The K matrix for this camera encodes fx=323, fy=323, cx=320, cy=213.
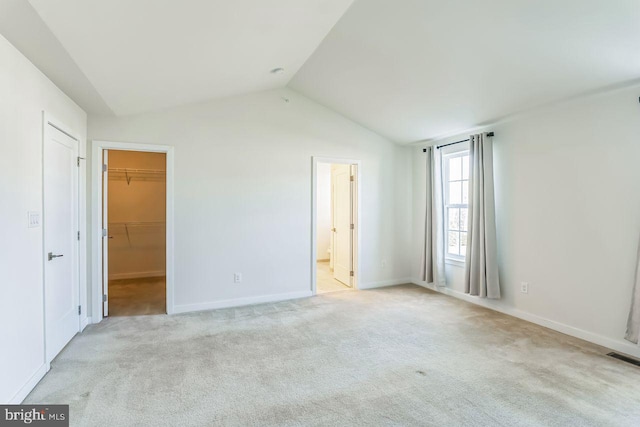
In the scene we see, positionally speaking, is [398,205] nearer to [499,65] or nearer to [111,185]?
[499,65]

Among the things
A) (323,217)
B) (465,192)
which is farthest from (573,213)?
(323,217)

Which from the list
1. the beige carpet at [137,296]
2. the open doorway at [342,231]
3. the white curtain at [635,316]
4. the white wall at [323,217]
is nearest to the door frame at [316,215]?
the open doorway at [342,231]

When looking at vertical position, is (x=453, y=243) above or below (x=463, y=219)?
below

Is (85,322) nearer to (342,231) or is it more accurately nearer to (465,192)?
(342,231)

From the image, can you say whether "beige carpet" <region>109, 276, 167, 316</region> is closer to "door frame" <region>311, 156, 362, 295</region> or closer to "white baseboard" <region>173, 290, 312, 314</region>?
"white baseboard" <region>173, 290, 312, 314</region>

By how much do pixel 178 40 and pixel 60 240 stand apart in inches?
84.1

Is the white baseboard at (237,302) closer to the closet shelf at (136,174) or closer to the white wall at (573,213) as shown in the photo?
the white wall at (573,213)

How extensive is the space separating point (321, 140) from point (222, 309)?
2.78 m

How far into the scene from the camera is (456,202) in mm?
4891

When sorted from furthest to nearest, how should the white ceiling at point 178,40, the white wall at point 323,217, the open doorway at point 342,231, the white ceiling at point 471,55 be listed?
1. the white wall at point 323,217
2. the open doorway at point 342,231
3. the white ceiling at point 471,55
4. the white ceiling at point 178,40

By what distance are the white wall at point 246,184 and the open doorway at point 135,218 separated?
192cm

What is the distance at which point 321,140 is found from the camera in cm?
489

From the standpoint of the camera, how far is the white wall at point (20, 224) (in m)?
2.05

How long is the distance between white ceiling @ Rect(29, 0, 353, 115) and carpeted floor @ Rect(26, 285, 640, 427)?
241 cm
